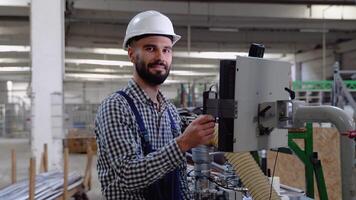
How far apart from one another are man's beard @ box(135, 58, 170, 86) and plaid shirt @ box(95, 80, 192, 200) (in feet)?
0.17

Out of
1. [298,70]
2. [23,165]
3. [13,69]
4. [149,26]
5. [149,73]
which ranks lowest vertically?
[23,165]

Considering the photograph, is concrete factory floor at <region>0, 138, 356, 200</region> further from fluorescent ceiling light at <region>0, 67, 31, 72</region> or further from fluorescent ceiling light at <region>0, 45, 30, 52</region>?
fluorescent ceiling light at <region>0, 45, 30, 52</region>

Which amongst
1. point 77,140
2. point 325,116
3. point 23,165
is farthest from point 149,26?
point 77,140

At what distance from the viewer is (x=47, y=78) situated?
695cm

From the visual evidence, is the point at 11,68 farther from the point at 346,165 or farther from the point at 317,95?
the point at 346,165

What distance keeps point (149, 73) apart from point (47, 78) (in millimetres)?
5812

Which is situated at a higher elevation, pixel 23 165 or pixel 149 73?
pixel 149 73

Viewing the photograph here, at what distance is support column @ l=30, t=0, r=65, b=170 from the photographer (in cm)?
691

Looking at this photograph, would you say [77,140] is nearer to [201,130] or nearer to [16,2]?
[16,2]

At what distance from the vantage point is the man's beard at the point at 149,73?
1.49 metres

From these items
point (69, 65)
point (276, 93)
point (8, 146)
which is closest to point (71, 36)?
point (69, 65)

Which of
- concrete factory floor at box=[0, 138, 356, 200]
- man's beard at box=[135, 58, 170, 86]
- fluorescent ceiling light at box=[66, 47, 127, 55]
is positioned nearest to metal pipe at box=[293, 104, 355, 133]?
man's beard at box=[135, 58, 170, 86]

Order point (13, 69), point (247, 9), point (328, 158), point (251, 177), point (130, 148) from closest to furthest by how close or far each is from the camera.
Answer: point (130, 148) → point (251, 177) → point (328, 158) → point (247, 9) → point (13, 69)

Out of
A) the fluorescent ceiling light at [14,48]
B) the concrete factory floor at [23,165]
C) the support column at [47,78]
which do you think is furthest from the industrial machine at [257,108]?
the fluorescent ceiling light at [14,48]
